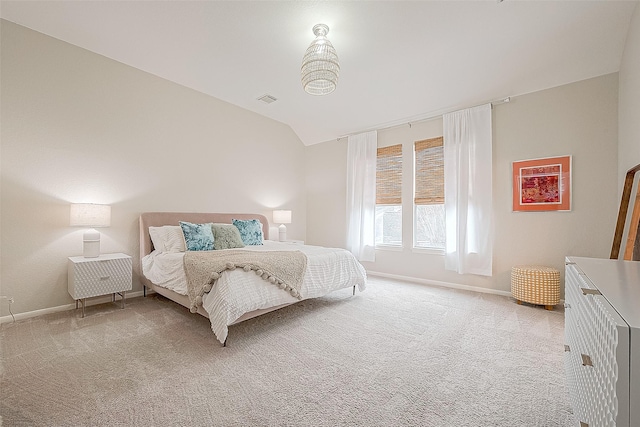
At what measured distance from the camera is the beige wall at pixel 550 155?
3.16 metres

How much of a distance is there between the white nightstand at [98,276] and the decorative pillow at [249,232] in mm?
1483

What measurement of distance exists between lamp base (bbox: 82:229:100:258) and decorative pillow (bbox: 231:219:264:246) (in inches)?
67.1

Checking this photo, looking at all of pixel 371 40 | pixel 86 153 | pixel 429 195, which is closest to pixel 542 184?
pixel 429 195

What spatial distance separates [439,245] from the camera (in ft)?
14.6

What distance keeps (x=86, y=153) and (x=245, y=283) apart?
2682 mm

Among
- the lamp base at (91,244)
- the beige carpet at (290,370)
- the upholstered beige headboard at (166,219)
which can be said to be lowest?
the beige carpet at (290,370)

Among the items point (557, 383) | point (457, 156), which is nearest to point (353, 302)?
point (557, 383)

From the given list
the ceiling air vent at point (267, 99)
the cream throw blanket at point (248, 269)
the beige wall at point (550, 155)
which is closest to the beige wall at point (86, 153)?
the ceiling air vent at point (267, 99)

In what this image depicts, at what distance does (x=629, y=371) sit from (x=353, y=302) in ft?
9.44

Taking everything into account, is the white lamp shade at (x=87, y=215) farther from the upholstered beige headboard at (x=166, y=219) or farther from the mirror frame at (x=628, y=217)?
the mirror frame at (x=628, y=217)

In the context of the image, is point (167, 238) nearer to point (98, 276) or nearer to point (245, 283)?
point (98, 276)

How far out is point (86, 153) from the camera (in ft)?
10.7

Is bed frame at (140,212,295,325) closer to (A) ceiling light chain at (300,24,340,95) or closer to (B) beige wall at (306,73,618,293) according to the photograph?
(A) ceiling light chain at (300,24,340,95)

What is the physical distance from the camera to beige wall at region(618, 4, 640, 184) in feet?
7.53
